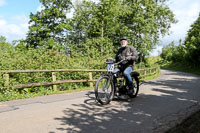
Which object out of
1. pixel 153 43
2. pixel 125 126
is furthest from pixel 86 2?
pixel 125 126

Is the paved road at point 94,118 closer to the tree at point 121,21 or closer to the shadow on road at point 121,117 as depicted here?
the shadow on road at point 121,117

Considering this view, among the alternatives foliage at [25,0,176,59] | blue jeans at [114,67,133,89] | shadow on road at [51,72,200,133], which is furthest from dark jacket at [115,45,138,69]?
foliage at [25,0,176,59]

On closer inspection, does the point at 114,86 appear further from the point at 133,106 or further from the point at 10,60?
the point at 10,60

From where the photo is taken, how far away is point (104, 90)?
5828 millimetres

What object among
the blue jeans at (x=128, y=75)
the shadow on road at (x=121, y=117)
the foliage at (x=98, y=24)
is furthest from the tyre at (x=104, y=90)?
the foliage at (x=98, y=24)

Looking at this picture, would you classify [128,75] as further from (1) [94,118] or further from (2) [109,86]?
(1) [94,118]

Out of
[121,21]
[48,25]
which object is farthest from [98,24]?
[48,25]

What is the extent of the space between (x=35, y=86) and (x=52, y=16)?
27.5m

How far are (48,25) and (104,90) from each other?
2984cm

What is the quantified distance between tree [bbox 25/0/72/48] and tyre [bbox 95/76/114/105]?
2601 centimetres

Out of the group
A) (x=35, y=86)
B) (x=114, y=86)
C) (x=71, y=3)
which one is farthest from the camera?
(x=71, y=3)

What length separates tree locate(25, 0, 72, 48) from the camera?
3120 centimetres

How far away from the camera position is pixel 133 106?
18.4 ft

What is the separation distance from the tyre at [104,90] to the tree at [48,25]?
2601cm
